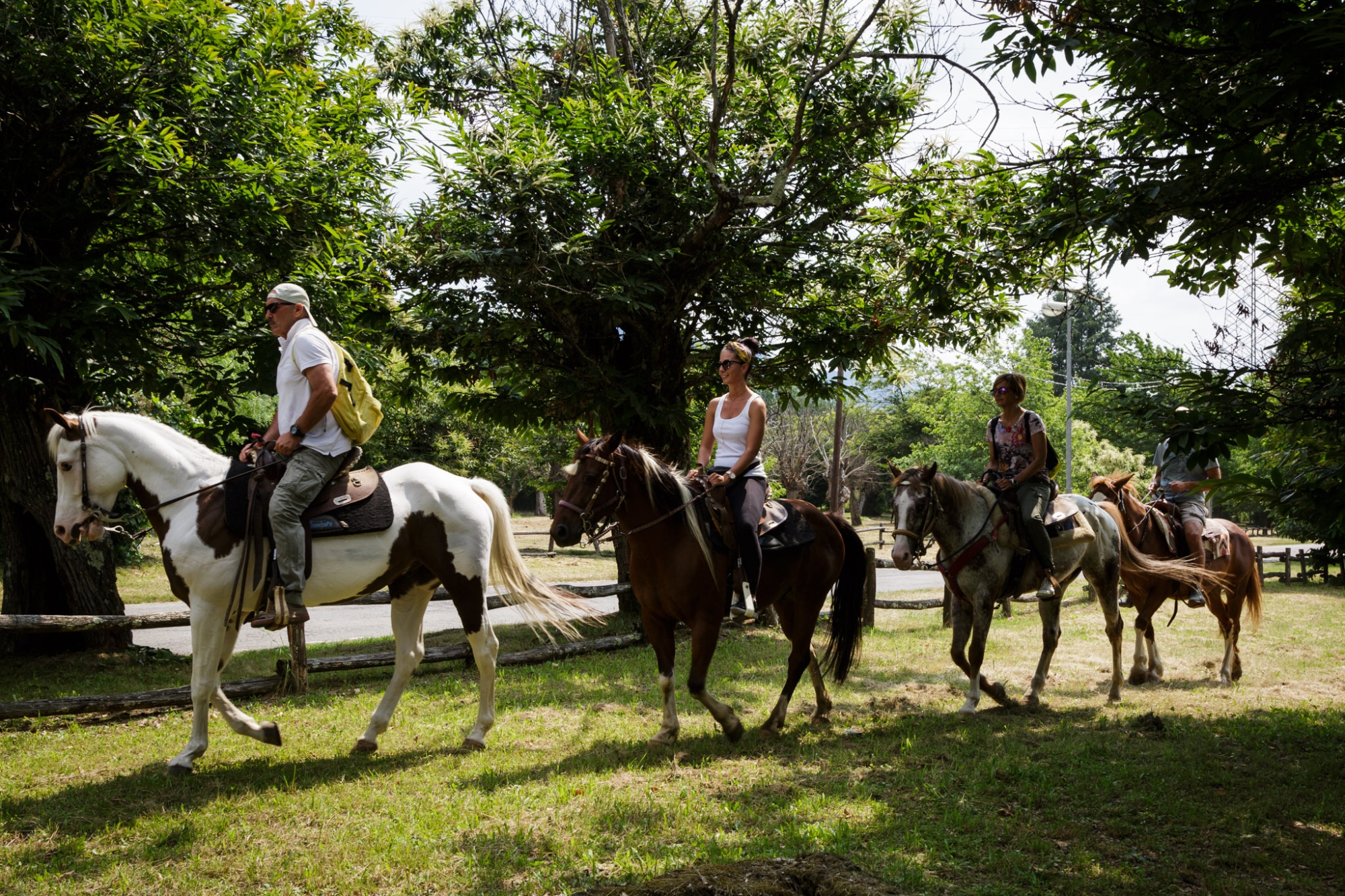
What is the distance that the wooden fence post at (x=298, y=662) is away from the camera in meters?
8.90

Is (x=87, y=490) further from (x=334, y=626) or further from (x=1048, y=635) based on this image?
(x=334, y=626)

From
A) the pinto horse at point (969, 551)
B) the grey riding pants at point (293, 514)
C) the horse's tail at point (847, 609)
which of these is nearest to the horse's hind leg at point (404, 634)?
the grey riding pants at point (293, 514)

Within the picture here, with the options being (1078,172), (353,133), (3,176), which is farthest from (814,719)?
(3,176)

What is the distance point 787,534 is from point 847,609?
1.21m

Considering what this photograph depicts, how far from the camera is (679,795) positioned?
549 cm

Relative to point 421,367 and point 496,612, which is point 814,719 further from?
point 496,612

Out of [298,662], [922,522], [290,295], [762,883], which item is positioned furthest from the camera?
[298,662]

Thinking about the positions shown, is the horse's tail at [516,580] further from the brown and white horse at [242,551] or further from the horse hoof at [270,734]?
the horse hoof at [270,734]

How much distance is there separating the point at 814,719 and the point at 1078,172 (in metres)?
4.92

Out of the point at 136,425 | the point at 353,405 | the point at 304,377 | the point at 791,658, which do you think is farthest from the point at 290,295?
the point at 791,658

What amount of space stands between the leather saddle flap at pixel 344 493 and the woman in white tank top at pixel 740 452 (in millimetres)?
2541

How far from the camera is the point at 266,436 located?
21.3 ft

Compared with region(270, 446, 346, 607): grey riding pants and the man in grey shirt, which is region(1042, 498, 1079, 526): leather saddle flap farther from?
region(270, 446, 346, 607): grey riding pants

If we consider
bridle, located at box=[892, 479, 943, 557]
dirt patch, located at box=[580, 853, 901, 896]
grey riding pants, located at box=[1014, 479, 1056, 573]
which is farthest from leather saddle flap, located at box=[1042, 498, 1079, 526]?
dirt patch, located at box=[580, 853, 901, 896]
